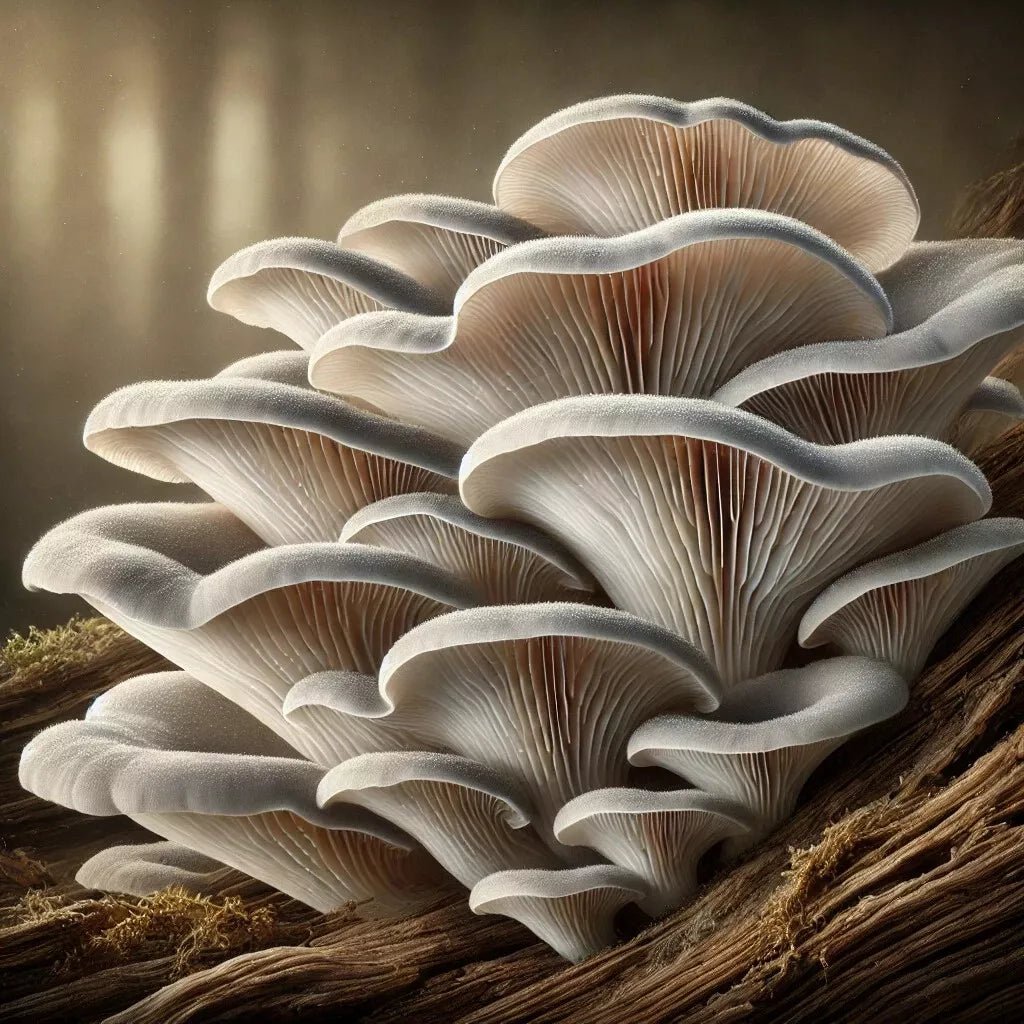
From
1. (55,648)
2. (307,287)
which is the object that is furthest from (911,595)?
(55,648)

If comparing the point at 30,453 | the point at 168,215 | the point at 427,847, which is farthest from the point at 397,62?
the point at 427,847

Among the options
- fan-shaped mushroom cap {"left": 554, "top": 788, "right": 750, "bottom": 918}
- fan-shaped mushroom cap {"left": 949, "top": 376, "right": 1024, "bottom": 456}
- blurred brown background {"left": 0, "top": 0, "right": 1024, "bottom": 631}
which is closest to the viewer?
fan-shaped mushroom cap {"left": 554, "top": 788, "right": 750, "bottom": 918}

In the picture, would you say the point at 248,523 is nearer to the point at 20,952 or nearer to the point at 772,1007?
the point at 20,952

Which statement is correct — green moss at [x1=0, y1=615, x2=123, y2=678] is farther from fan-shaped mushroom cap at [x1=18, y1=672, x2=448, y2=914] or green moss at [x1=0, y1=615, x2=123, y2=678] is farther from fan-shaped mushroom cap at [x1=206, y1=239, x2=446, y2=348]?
fan-shaped mushroom cap at [x1=206, y1=239, x2=446, y2=348]

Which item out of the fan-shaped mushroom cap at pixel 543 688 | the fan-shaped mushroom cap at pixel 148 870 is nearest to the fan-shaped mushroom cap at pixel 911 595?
the fan-shaped mushroom cap at pixel 543 688

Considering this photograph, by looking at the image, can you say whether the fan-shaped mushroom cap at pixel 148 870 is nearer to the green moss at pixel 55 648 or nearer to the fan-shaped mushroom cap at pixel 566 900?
the green moss at pixel 55 648

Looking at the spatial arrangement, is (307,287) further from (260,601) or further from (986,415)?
(986,415)

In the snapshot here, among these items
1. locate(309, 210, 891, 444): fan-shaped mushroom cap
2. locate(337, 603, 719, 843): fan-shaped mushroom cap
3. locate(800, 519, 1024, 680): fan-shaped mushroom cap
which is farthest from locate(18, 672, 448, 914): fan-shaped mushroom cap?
locate(800, 519, 1024, 680): fan-shaped mushroom cap
